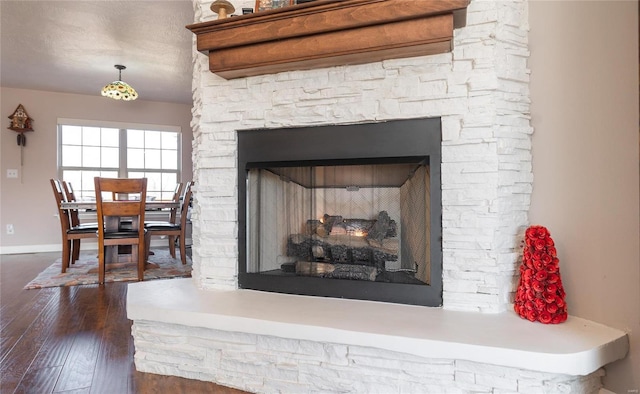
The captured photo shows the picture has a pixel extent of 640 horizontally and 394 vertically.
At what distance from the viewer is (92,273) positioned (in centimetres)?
371

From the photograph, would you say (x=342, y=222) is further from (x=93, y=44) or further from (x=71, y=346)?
(x=93, y=44)

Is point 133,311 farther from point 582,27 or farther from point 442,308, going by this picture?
point 582,27

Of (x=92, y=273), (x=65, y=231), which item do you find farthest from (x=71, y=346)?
(x=65, y=231)

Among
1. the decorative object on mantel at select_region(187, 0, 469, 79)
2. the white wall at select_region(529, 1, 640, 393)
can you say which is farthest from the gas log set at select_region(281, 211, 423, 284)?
the decorative object on mantel at select_region(187, 0, 469, 79)

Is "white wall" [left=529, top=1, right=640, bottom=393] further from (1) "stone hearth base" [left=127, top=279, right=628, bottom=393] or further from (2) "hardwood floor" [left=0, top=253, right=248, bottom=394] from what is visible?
(2) "hardwood floor" [left=0, top=253, right=248, bottom=394]

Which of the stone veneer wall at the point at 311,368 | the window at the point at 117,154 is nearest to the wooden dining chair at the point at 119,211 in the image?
the stone veneer wall at the point at 311,368

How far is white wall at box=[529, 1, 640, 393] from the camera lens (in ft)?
4.19

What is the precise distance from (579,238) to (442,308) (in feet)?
1.84

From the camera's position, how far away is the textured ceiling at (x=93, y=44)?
118 inches

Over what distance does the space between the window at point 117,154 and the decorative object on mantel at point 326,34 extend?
15.6 feet

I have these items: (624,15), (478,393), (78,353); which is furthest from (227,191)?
(624,15)

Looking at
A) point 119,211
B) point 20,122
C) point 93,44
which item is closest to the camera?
point 119,211

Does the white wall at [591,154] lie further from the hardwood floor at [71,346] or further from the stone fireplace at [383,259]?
the hardwood floor at [71,346]

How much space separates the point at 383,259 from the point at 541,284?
641 millimetres
